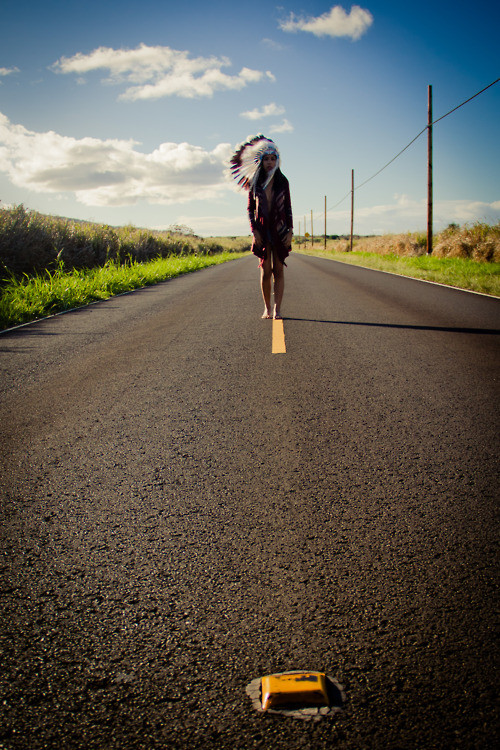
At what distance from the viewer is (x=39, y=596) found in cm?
136

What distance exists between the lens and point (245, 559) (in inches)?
59.2

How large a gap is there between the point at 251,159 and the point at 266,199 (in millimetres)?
606

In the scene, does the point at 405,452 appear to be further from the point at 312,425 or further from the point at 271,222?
the point at 271,222

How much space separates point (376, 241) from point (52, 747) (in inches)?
1719

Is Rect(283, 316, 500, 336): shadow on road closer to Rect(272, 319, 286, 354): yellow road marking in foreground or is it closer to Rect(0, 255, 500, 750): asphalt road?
Rect(272, 319, 286, 354): yellow road marking in foreground

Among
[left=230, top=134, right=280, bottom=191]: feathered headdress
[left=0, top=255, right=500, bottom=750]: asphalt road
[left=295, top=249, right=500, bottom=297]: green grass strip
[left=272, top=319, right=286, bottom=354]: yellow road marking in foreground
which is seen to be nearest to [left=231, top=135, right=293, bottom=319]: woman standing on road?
[left=230, top=134, right=280, bottom=191]: feathered headdress

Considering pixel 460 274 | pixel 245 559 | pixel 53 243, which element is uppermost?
pixel 53 243

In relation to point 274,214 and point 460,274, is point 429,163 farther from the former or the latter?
point 274,214

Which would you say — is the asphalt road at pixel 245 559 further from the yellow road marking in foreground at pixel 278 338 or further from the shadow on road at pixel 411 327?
the shadow on road at pixel 411 327

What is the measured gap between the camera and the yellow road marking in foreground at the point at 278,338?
15.0ft

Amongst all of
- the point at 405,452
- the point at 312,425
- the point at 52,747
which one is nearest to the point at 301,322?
the point at 312,425

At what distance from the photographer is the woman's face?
5.43 meters

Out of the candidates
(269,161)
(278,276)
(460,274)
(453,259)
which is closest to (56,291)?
(278,276)

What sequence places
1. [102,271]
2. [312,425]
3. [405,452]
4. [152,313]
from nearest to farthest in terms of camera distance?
[405,452]
[312,425]
[152,313]
[102,271]
